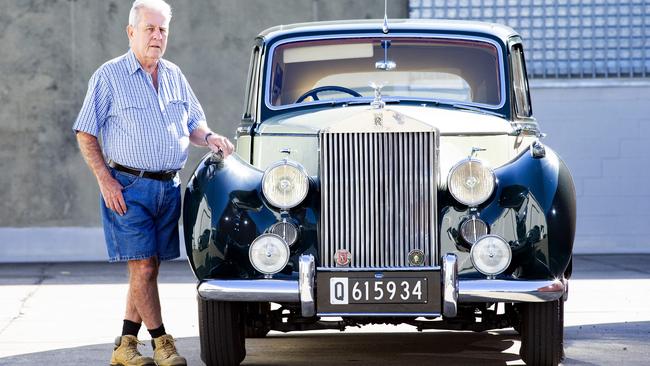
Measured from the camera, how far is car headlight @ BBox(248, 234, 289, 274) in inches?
219

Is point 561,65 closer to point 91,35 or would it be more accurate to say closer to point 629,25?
point 629,25

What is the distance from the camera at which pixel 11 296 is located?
9703 mm

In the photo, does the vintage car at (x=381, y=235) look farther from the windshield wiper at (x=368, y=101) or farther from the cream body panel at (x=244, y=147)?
the windshield wiper at (x=368, y=101)

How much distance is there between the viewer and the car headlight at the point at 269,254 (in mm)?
5574

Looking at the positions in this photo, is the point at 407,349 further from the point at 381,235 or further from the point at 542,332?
the point at 381,235

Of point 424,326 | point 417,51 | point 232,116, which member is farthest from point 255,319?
point 232,116

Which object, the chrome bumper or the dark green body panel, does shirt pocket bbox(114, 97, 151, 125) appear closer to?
the dark green body panel

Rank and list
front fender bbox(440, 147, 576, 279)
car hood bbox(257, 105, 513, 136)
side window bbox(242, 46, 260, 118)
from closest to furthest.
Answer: front fender bbox(440, 147, 576, 279)
car hood bbox(257, 105, 513, 136)
side window bbox(242, 46, 260, 118)

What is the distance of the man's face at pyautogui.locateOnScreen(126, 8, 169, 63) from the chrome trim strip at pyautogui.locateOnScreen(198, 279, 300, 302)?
123 centimetres

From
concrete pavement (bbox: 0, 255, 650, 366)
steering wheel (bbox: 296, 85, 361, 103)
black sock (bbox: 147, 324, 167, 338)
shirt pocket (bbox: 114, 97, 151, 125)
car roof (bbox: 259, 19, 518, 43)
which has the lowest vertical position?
concrete pavement (bbox: 0, 255, 650, 366)

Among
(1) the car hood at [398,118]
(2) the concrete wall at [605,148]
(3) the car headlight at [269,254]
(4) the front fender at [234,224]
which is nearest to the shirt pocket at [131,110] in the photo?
(4) the front fender at [234,224]

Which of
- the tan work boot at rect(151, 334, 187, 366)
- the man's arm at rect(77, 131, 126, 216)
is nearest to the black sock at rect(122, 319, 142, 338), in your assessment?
the tan work boot at rect(151, 334, 187, 366)

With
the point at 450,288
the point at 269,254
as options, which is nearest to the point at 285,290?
the point at 269,254

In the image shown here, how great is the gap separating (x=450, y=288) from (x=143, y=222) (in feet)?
4.96
